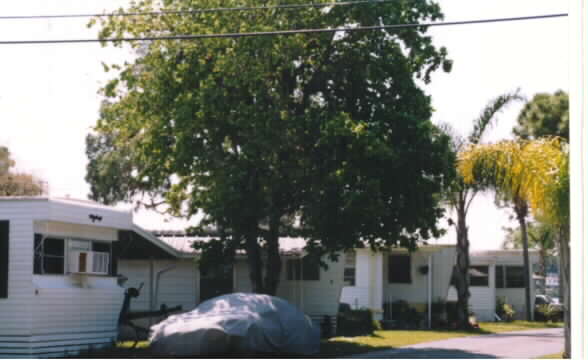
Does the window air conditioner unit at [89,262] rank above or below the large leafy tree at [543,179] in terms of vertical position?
below

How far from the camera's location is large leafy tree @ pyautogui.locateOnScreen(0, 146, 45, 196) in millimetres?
47406

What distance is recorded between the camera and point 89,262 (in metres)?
24.0

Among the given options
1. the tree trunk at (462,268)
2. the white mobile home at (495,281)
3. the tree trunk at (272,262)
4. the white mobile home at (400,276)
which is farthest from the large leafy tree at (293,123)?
the white mobile home at (495,281)

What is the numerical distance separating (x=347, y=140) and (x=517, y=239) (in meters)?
76.0

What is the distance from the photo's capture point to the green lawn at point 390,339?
990 inches

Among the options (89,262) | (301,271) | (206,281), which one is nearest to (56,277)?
(89,262)

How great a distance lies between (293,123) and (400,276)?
15.7 meters

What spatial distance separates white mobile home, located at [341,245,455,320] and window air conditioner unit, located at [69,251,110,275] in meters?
14.6

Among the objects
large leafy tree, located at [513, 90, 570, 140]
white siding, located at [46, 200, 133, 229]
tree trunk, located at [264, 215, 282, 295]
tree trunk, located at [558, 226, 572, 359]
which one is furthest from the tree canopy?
large leafy tree, located at [513, 90, 570, 140]

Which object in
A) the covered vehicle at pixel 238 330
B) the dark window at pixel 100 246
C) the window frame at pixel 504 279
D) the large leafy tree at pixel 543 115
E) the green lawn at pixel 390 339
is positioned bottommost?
the green lawn at pixel 390 339

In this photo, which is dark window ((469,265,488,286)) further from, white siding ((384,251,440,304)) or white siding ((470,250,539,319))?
white siding ((384,251,440,304))

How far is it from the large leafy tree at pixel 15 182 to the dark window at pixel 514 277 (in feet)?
80.1

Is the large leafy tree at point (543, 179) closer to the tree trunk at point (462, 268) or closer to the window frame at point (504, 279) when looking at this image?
the tree trunk at point (462, 268)

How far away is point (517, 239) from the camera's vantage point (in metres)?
97.2
